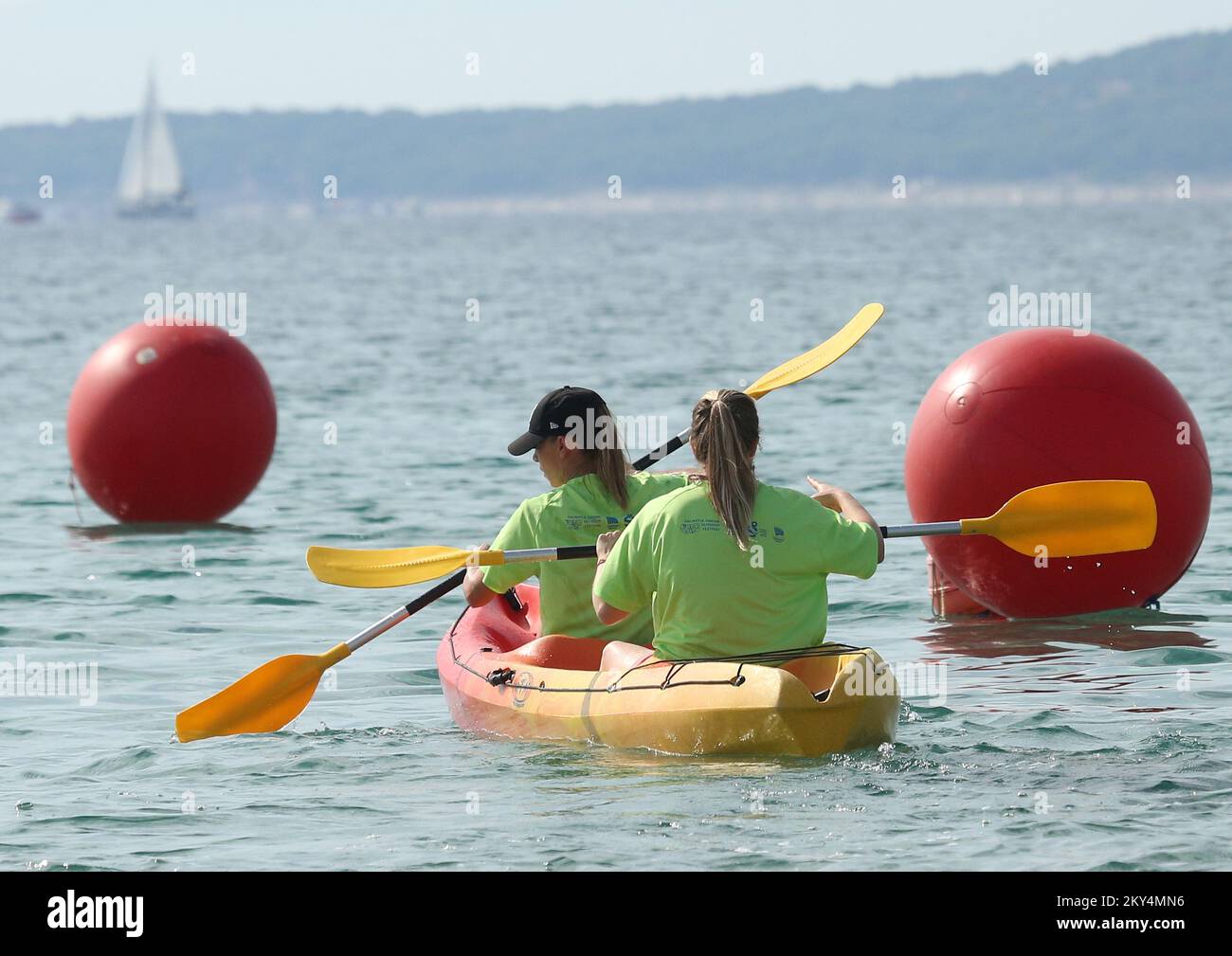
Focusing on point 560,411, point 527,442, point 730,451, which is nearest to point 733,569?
point 730,451

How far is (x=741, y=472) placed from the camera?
697 centimetres

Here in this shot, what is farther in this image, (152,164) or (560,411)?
(152,164)

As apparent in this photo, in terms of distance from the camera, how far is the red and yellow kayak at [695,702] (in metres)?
7.01

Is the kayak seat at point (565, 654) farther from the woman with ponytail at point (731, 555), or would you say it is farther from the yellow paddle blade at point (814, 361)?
the yellow paddle blade at point (814, 361)

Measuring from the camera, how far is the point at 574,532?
26.2ft

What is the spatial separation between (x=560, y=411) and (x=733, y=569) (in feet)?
3.69

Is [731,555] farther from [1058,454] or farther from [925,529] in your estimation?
[1058,454]

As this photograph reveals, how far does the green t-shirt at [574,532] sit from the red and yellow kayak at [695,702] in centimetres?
17

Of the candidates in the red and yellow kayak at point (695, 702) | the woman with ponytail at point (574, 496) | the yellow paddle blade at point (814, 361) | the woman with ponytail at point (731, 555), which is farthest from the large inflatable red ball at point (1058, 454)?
the red and yellow kayak at point (695, 702)

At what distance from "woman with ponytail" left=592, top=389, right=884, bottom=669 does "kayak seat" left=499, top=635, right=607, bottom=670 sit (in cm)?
69

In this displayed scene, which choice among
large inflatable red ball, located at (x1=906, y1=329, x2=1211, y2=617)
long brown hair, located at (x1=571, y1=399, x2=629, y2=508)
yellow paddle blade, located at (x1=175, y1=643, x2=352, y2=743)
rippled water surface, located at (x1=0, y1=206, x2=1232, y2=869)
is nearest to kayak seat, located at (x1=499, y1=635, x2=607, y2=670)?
rippled water surface, located at (x1=0, y1=206, x2=1232, y2=869)

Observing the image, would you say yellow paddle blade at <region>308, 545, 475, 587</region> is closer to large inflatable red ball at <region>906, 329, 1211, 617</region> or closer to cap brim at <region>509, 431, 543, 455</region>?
cap brim at <region>509, 431, 543, 455</region>

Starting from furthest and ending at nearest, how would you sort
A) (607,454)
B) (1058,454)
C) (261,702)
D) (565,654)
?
(1058,454) < (261,702) < (565,654) < (607,454)
